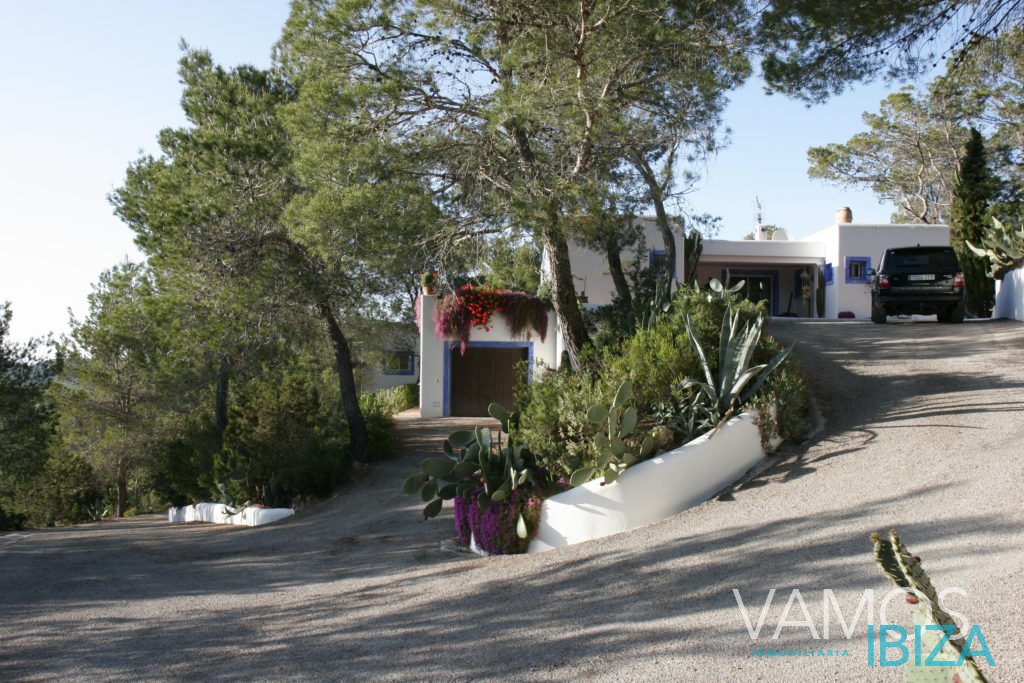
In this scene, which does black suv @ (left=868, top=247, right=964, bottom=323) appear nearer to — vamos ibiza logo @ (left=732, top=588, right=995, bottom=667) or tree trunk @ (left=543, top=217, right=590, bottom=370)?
tree trunk @ (left=543, top=217, right=590, bottom=370)

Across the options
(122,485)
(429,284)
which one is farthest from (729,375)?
(122,485)

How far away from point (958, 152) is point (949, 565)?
35.1 metres

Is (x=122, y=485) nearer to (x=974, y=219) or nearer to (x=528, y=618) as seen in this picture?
(x=528, y=618)

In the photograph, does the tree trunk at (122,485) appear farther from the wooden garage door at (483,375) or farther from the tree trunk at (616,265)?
the tree trunk at (616,265)

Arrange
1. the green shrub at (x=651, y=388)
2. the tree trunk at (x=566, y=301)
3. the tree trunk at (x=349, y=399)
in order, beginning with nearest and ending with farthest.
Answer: the green shrub at (x=651, y=388) → the tree trunk at (x=566, y=301) → the tree trunk at (x=349, y=399)

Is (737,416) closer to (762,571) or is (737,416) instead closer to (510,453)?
(510,453)

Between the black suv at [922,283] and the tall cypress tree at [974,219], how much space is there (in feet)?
20.2

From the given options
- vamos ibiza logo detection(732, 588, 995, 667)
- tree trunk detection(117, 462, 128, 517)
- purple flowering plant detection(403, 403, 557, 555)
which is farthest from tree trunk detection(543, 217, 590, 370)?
tree trunk detection(117, 462, 128, 517)

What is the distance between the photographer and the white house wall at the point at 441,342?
75.0 ft

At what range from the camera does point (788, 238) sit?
33938 millimetres

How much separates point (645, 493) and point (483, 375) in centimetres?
1481

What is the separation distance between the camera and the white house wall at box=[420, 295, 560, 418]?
22875 mm

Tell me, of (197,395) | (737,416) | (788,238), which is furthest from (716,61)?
(788,238)

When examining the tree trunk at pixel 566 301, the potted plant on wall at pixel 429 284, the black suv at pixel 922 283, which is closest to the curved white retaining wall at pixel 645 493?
the tree trunk at pixel 566 301
